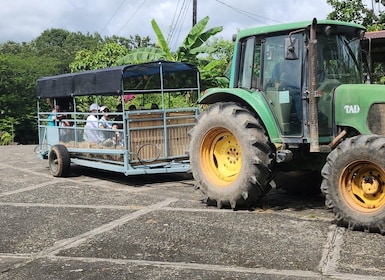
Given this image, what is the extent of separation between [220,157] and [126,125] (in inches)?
96.6

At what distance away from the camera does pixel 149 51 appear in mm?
16344

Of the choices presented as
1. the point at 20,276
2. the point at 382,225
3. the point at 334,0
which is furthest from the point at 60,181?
the point at 334,0

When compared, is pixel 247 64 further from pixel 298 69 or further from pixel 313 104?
pixel 313 104

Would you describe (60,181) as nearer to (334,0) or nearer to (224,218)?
(224,218)

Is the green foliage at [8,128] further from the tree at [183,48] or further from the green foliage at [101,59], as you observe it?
the tree at [183,48]

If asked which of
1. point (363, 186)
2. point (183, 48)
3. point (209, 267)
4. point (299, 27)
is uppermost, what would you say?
point (183, 48)

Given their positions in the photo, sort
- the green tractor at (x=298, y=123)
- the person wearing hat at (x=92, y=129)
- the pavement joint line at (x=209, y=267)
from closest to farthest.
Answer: the pavement joint line at (x=209, y=267) → the green tractor at (x=298, y=123) → the person wearing hat at (x=92, y=129)

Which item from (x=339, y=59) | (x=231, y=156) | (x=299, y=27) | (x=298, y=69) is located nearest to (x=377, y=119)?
(x=339, y=59)

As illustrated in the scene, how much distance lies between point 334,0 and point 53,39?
71.3 metres

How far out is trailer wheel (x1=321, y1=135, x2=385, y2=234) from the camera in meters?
5.54

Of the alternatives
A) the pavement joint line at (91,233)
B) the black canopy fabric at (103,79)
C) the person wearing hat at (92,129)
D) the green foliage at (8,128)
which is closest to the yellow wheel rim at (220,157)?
the pavement joint line at (91,233)

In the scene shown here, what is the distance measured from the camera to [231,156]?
7402mm

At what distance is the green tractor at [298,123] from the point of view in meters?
5.79

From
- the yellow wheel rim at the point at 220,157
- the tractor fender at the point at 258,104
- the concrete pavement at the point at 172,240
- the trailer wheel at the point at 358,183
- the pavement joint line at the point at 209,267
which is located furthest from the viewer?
the yellow wheel rim at the point at 220,157
